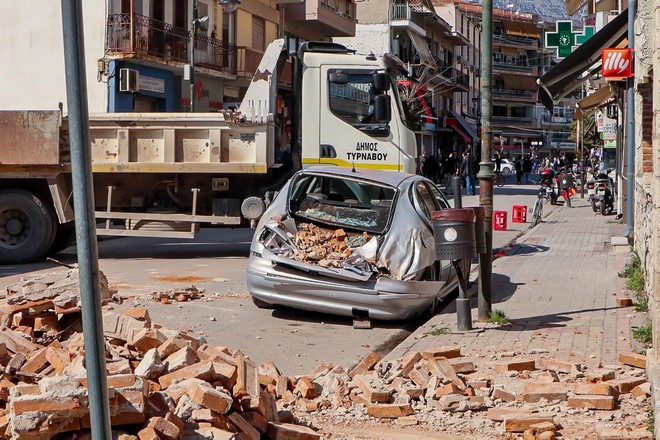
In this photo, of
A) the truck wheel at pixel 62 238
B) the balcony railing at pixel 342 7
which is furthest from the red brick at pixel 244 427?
the balcony railing at pixel 342 7

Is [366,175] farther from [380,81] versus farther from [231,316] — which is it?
[380,81]

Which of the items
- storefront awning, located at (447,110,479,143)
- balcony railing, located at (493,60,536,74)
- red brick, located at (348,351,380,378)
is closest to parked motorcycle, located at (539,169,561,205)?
red brick, located at (348,351,380,378)

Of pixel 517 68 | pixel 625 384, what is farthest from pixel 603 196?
pixel 517 68

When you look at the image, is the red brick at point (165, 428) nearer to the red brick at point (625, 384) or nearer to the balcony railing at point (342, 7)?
the red brick at point (625, 384)

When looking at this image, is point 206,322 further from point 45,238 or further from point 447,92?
point 447,92

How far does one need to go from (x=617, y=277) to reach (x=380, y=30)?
5209cm

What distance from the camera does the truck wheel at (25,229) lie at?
15242mm

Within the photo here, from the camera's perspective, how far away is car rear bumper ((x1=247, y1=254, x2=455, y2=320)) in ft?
31.4

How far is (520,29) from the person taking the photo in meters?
114

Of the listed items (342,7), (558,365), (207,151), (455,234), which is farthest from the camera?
(342,7)

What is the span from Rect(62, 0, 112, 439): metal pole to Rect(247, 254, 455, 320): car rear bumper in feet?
22.3

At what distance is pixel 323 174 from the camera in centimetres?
1102

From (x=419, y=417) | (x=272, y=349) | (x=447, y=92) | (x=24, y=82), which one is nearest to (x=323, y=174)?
(x=272, y=349)

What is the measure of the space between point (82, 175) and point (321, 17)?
40.8 meters
